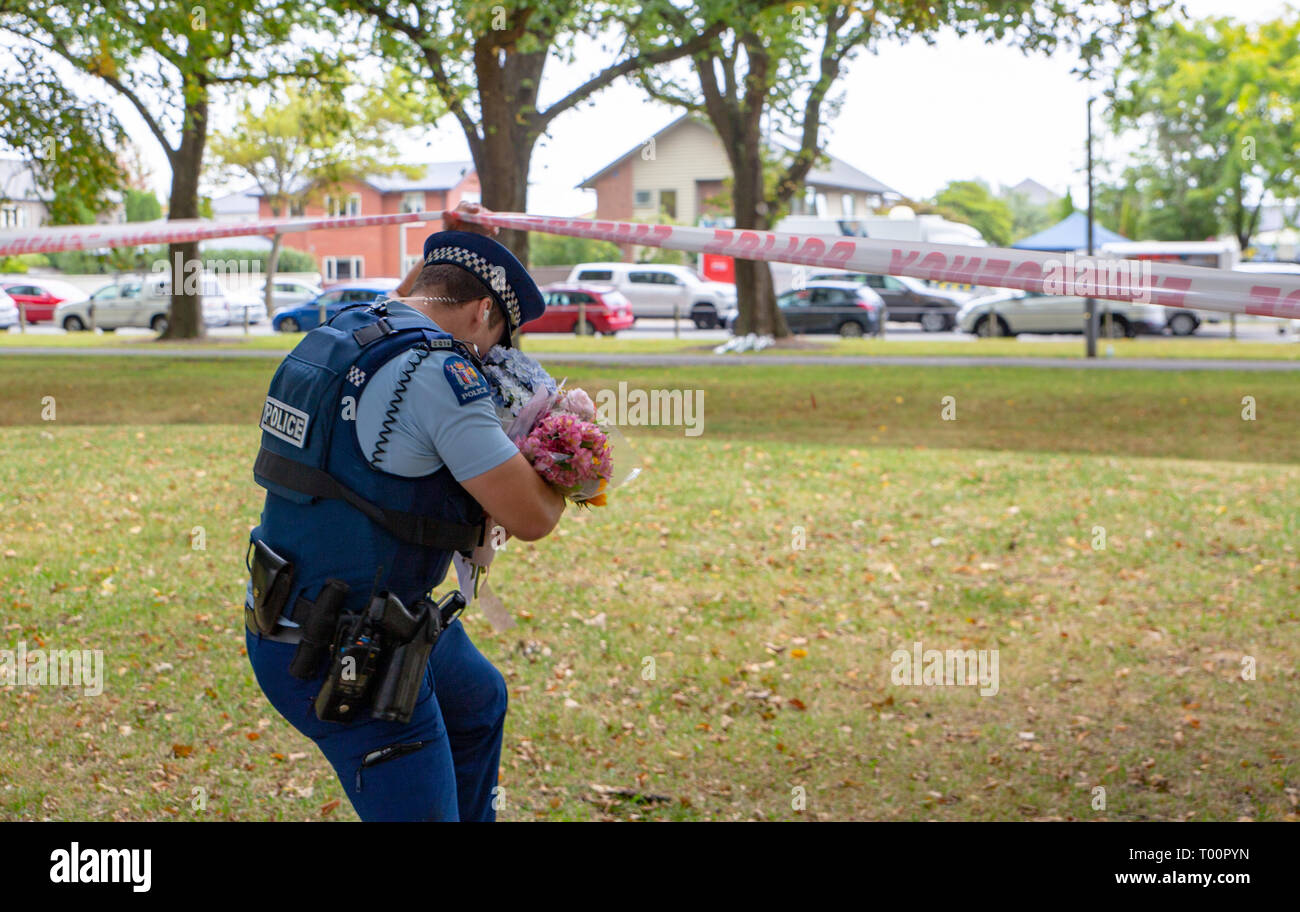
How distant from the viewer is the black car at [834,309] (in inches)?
1310


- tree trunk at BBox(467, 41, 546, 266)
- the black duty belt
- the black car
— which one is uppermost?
tree trunk at BBox(467, 41, 546, 266)

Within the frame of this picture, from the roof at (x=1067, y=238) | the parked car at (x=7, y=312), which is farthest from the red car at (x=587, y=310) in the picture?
the parked car at (x=7, y=312)

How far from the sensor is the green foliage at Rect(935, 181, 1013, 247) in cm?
8669

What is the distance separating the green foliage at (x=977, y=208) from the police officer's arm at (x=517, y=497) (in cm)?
8587

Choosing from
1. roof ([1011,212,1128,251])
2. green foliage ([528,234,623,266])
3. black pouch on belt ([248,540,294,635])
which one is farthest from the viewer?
green foliage ([528,234,623,266])

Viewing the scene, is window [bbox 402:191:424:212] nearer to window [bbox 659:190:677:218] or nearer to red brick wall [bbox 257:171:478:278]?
red brick wall [bbox 257:171:478:278]

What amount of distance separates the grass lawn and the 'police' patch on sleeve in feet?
8.23

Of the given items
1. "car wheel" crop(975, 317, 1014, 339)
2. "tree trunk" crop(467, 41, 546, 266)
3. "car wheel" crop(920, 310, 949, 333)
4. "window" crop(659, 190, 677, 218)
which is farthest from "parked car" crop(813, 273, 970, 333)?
"window" crop(659, 190, 677, 218)

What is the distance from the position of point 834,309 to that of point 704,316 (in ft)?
21.2

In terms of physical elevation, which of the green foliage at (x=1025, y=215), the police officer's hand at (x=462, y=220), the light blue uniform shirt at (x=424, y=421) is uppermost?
the green foliage at (x=1025, y=215)

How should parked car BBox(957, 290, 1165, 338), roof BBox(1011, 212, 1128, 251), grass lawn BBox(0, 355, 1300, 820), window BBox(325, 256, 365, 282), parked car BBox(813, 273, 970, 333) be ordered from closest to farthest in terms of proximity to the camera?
1. grass lawn BBox(0, 355, 1300, 820)
2. parked car BBox(957, 290, 1165, 338)
3. parked car BBox(813, 273, 970, 333)
4. roof BBox(1011, 212, 1128, 251)
5. window BBox(325, 256, 365, 282)

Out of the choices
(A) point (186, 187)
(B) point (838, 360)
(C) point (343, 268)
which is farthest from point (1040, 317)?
(C) point (343, 268)

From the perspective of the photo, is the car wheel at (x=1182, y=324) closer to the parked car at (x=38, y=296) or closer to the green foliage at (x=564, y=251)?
the green foliage at (x=564, y=251)
